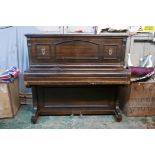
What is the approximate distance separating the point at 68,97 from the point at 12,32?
53.1 inches

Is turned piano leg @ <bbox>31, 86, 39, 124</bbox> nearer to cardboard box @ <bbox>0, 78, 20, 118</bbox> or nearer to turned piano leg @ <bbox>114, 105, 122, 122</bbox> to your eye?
cardboard box @ <bbox>0, 78, 20, 118</bbox>

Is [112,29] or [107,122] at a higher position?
[112,29]

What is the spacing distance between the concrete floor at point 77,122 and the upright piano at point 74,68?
0.34 ft

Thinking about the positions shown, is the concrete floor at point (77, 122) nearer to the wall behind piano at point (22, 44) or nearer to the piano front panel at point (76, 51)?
the wall behind piano at point (22, 44)

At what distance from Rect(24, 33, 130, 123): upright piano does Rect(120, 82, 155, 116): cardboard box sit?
0.54 ft

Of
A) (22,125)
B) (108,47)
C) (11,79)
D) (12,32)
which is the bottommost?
(22,125)

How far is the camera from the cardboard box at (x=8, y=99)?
258 cm

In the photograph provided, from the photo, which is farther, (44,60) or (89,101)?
(89,101)

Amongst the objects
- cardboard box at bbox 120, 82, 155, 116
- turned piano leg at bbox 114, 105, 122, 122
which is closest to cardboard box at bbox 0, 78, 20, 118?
turned piano leg at bbox 114, 105, 122, 122

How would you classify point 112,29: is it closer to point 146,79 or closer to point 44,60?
point 146,79

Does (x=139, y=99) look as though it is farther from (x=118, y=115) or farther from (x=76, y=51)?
(x=76, y=51)

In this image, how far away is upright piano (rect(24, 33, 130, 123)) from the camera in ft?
7.51

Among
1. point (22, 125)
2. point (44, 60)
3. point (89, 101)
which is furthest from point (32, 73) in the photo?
point (89, 101)

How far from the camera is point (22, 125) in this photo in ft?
8.34
